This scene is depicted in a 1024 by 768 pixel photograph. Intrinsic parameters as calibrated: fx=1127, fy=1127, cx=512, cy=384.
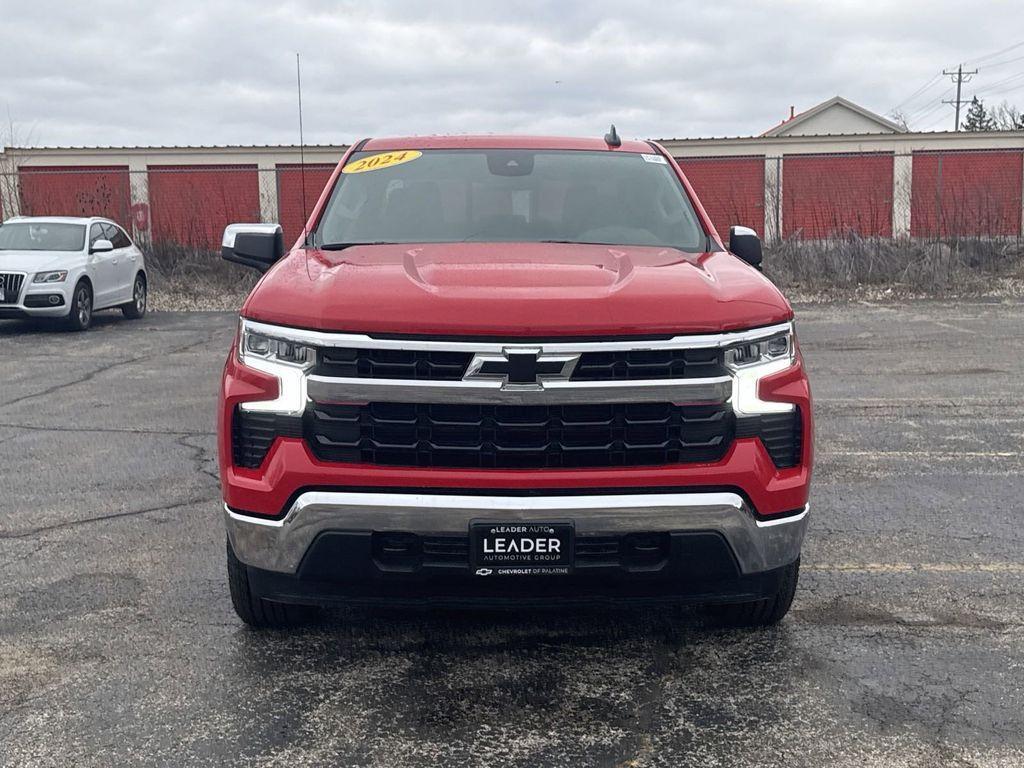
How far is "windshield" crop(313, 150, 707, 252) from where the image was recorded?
4895 mm

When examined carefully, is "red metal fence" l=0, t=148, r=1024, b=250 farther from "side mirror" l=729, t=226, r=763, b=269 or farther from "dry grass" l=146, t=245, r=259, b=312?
"side mirror" l=729, t=226, r=763, b=269

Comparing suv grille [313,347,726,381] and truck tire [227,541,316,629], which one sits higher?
suv grille [313,347,726,381]

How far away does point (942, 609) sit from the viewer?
4461mm

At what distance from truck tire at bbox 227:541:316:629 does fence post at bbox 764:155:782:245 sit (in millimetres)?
18328

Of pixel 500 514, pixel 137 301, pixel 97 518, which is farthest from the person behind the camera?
pixel 137 301

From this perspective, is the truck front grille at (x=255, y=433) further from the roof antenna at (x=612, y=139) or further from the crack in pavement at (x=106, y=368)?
the crack in pavement at (x=106, y=368)

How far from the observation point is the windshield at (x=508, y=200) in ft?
16.1

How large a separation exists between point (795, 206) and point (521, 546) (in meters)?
33.5

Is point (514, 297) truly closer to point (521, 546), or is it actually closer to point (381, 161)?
point (521, 546)

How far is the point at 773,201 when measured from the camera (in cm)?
2702

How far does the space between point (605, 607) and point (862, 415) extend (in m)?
5.71

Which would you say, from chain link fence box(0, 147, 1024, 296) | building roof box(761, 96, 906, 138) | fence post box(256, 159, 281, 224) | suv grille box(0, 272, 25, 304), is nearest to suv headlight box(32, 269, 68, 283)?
suv grille box(0, 272, 25, 304)

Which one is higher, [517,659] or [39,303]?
[39,303]

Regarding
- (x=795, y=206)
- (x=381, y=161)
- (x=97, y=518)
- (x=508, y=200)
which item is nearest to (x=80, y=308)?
(x=97, y=518)
